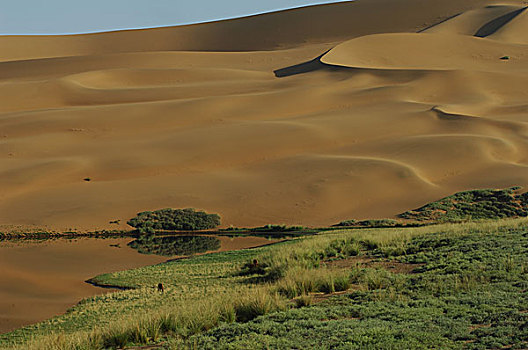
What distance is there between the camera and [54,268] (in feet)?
82.2

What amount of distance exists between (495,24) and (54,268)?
86.3 meters

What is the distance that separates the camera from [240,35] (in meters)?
117

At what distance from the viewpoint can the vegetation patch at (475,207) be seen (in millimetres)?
34906

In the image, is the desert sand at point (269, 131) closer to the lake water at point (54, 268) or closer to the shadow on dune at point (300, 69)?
the shadow on dune at point (300, 69)

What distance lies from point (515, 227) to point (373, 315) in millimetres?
12389

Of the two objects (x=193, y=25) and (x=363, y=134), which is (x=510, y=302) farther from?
(x=193, y=25)

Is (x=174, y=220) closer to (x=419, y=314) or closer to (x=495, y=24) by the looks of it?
(x=419, y=314)

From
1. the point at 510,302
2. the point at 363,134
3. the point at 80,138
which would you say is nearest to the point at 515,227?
the point at 510,302

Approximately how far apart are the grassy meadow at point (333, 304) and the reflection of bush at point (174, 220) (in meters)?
13.7

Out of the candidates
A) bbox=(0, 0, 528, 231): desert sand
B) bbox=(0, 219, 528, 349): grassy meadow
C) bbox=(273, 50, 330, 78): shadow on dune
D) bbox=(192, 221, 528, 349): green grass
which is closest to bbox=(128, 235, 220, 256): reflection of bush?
bbox=(0, 0, 528, 231): desert sand

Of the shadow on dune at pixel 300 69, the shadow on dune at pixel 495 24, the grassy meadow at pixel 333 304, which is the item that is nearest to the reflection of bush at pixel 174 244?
the grassy meadow at pixel 333 304

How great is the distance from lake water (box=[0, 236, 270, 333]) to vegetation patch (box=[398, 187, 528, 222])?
9899 millimetres

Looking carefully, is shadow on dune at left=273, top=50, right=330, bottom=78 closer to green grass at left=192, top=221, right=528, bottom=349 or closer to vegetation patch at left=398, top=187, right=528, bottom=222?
vegetation patch at left=398, top=187, right=528, bottom=222

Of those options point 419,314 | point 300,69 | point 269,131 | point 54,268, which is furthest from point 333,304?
point 300,69
